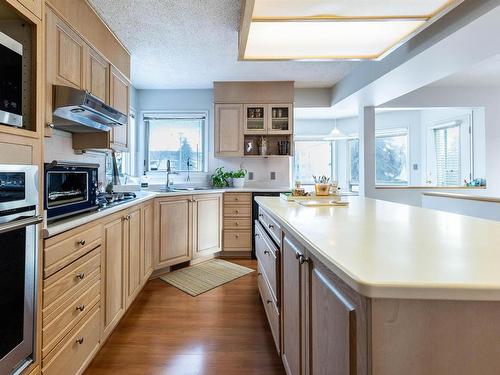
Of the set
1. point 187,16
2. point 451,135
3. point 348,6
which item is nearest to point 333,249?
point 348,6

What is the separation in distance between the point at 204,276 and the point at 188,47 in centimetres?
246

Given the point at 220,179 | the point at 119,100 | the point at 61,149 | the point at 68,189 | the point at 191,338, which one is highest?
the point at 119,100

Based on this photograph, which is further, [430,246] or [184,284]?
[184,284]

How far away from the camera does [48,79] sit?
1.69 m

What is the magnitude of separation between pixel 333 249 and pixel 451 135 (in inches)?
228

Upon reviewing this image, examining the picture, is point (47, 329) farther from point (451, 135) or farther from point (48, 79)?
point (451, 135)

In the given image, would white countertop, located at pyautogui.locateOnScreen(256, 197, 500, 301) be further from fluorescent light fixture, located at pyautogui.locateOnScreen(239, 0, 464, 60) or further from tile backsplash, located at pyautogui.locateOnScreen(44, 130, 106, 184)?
tile backsplash, located at pyautogui.locateOnScreen(44, 130, 106, 184)

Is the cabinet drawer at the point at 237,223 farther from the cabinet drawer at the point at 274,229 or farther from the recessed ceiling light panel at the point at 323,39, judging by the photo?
the recessed ceiling light panel at the point at 323,39

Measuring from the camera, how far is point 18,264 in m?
1.08

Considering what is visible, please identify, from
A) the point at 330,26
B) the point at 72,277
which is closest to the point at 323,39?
the point at 330,26

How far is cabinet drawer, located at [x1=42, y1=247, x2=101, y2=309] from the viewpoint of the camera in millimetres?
1265

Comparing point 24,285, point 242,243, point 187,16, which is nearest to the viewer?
point 24,285

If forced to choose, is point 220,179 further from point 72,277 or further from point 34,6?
point 34,6

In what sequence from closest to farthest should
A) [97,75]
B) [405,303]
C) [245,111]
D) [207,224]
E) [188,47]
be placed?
1. [405,303]
2. [97,75]
3. [188,47]
4. [207,224]
5. [245,111]
